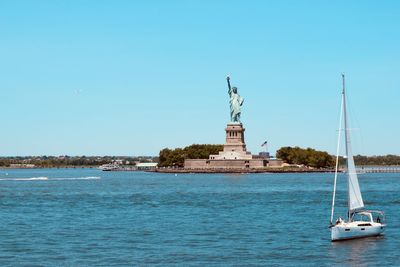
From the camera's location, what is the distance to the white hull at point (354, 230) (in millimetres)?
39656

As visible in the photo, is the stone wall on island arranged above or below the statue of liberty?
below

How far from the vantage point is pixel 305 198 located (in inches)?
2990

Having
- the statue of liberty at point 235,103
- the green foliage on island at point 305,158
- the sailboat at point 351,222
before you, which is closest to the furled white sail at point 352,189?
the sailboat at point 351,222

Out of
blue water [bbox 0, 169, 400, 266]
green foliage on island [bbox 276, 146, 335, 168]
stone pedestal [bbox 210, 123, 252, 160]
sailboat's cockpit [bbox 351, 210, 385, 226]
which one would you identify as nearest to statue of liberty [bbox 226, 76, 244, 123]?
stone pedestal [bbox 210, 123, 252, 160]

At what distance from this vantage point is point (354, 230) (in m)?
40.4

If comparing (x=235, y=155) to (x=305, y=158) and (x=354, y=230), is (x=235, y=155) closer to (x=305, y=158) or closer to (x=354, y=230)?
(x=305, y=158)

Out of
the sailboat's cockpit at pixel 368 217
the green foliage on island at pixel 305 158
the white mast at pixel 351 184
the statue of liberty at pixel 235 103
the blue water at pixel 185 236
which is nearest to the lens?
the blue water at pixel 185 236

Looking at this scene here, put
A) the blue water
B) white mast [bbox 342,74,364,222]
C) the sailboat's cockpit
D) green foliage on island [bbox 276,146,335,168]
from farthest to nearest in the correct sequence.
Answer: green foliage on island [bbox 276,146,335,168], white mast [bbox 342,74,364,222], the sailboat's cockpit, the blue water

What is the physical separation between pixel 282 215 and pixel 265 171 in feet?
386

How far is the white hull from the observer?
130 ft

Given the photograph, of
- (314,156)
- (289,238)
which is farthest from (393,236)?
(314,156)

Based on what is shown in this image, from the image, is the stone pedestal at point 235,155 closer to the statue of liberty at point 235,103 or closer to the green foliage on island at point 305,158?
the statue of liberty at point 235,103

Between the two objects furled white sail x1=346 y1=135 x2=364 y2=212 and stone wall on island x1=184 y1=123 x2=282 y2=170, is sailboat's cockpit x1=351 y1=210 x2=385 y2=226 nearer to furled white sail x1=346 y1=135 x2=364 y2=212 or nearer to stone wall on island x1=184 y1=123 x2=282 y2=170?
furled white sail x1=346 y1=135 x2=364 y2=212

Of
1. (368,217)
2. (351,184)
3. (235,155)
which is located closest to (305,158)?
(235,155)
